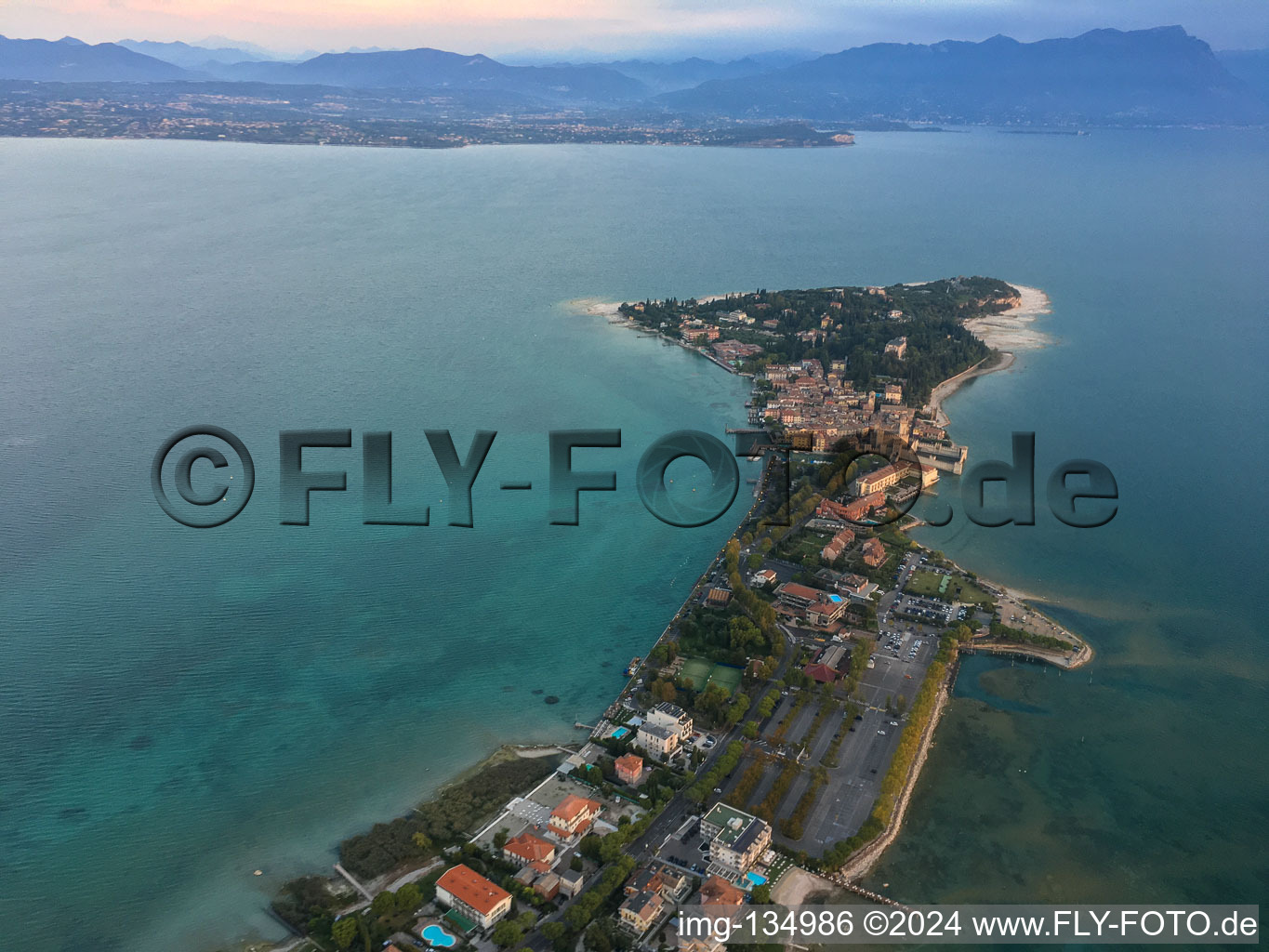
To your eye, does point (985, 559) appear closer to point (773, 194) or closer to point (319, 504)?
point (319, 504)

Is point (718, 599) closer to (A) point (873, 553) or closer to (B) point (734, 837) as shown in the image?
(A) point (873, 553)

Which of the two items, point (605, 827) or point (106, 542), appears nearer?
point (605, 827)

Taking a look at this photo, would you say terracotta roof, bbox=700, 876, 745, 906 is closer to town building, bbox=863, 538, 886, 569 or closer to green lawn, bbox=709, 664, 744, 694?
green lawn, bbox=709, 664, 744, 694

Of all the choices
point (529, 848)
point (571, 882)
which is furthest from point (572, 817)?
point (571, 882)

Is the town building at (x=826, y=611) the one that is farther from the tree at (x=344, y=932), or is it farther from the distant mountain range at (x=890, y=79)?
the distant mountain range at (x=890, y=79)

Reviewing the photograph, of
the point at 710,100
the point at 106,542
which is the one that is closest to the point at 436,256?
the point at 106,542

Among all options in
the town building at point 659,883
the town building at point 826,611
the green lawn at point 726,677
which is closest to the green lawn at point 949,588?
the town building at point 826,611
